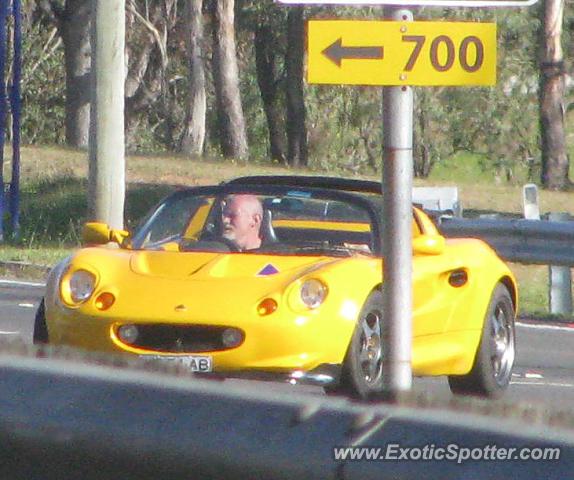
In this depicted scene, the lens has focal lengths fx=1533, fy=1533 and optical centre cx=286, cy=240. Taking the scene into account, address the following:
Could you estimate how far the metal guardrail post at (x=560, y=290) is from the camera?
1441cm

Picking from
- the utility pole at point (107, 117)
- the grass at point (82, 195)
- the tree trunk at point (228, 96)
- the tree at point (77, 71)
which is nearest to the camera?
the utility pole at point (107, 117)

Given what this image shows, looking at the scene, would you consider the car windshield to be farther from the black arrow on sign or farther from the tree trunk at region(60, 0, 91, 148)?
the tree trunk at region(60, 0, 91, 148)

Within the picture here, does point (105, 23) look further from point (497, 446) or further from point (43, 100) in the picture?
point (43, 100)

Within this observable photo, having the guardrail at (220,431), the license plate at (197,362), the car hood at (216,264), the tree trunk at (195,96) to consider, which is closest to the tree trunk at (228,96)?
the tree trunk at (195,96)

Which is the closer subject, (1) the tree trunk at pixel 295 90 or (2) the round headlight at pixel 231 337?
(2) the round headlight at pixel 231 337

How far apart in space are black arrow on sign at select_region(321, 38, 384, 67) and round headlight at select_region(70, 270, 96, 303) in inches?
106

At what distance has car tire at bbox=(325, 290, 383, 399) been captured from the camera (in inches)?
318

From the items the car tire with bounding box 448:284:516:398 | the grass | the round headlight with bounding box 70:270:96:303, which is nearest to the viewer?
the round headlight with bounding box 70:270:96:303

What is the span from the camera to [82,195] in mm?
23203

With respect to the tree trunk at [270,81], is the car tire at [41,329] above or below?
below

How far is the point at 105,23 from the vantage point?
16.6 metres

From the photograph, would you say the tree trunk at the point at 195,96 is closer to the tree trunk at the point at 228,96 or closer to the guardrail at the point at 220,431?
the tree trunk at the point at 228,96

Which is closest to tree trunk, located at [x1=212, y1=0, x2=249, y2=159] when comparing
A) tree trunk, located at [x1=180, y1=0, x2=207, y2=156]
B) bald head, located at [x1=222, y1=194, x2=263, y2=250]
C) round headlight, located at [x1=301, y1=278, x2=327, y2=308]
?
tree trunk, located at [x1=180, y1=0, x2=207, y2=156]

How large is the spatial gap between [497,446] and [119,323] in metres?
5.18
